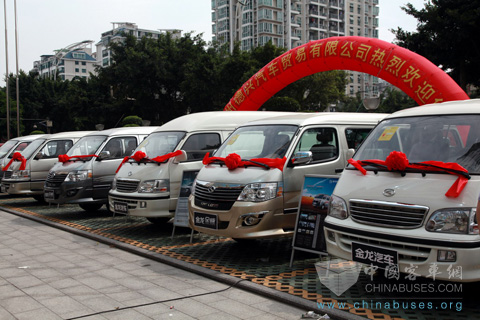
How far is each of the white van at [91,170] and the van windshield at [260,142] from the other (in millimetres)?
4473

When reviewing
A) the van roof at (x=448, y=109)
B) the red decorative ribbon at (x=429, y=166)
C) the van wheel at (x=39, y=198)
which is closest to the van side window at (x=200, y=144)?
the van roof at (x=448, y=109)

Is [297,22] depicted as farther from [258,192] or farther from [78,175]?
[258,192]

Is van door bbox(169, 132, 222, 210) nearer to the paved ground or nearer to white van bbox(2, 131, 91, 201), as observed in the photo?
the paved ground

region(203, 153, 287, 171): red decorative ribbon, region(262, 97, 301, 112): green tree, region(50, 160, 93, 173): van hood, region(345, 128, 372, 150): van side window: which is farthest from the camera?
region(262, 97, 301, 112): green tree

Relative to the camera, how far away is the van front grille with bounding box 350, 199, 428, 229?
15.0ft

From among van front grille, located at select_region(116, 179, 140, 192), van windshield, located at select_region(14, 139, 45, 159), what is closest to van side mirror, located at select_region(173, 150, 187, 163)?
van front grille, located at select_region(116, 179, 140, 192)

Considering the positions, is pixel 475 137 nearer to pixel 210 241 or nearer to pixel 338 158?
pixel 338 158

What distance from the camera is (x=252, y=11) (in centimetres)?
9088

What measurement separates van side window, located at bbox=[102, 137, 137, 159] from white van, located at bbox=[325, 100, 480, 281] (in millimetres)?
7468

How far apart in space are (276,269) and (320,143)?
85.7 inches

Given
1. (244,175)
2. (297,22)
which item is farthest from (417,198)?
(297,22)

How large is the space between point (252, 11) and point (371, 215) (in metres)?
90.5

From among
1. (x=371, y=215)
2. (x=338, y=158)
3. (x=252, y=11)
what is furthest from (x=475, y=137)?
(x=252, y=11)

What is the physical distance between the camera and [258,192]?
6789mm
